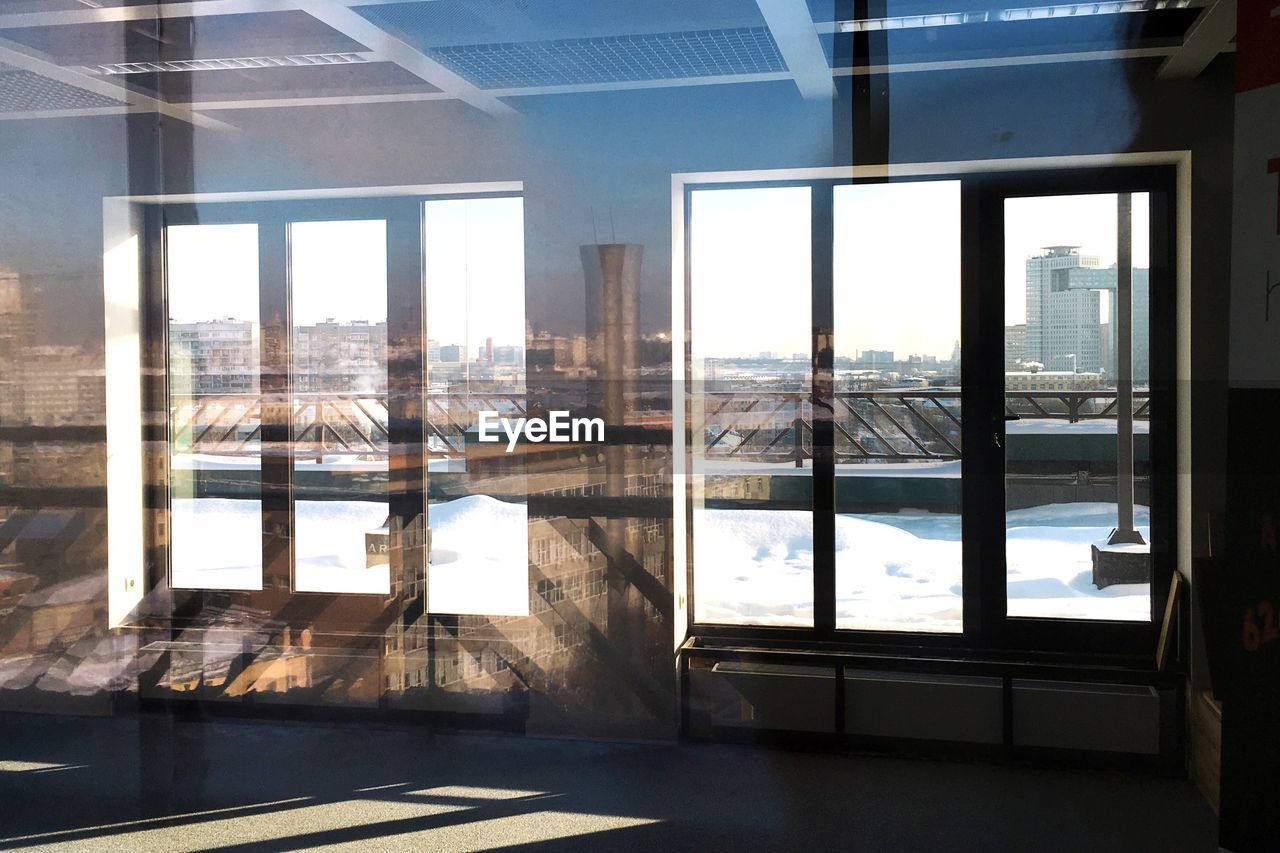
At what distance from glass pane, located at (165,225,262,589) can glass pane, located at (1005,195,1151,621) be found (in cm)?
181

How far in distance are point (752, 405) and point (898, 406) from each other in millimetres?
314

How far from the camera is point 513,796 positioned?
224cm

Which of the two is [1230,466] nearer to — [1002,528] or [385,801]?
[1002,528]

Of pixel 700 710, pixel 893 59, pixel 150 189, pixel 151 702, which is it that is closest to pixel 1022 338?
pixel 893 59

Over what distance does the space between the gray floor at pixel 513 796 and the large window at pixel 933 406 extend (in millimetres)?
325

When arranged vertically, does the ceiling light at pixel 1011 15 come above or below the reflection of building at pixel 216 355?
above

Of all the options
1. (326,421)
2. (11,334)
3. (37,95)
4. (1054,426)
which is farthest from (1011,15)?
(11,334)

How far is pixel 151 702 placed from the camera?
249 centimetres

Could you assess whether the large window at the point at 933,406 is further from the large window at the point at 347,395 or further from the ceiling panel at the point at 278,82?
the ceiling panel at the point at 278,82

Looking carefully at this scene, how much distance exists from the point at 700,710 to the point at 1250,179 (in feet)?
5.23

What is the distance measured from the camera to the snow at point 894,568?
6.77ft

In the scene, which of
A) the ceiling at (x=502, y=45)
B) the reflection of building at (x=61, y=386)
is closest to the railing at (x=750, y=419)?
the reflection of building at (x=61, y=386)

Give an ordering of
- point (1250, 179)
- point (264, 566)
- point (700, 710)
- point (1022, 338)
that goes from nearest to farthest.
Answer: point (1250, 179) < point (1022, 338) < point (700, 710) < point (264, 566)

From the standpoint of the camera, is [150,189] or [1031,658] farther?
[150,189]
